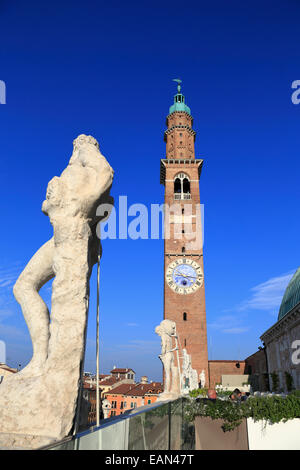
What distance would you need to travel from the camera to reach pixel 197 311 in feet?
104

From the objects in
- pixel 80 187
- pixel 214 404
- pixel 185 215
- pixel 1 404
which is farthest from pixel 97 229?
pixel 185 215

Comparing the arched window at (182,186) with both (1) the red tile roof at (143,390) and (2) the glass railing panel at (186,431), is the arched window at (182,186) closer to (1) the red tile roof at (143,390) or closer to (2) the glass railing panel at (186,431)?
(1) the red tile roof at (143,390)

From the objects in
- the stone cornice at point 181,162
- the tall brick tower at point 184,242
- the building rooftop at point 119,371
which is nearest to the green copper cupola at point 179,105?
the tall brick tower at point 184,242

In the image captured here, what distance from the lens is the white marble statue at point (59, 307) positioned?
2488mm

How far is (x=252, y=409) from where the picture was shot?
9594 millimetres

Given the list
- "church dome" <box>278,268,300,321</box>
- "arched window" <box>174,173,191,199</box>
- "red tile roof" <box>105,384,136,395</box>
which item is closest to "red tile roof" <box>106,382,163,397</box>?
"red tile roof" <box>105,384,136,395</box>

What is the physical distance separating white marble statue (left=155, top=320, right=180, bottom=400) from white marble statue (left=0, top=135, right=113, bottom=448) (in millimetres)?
7028

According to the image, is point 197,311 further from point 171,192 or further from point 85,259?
point 85,259

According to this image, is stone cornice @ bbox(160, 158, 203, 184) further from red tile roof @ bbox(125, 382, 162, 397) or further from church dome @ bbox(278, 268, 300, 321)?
red tile roof @ bbox(125, 382, 162, 397)

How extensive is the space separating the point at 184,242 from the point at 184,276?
3.71m

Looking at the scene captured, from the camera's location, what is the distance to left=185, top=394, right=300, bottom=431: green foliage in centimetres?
915

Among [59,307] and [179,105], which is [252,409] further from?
[179,105]
